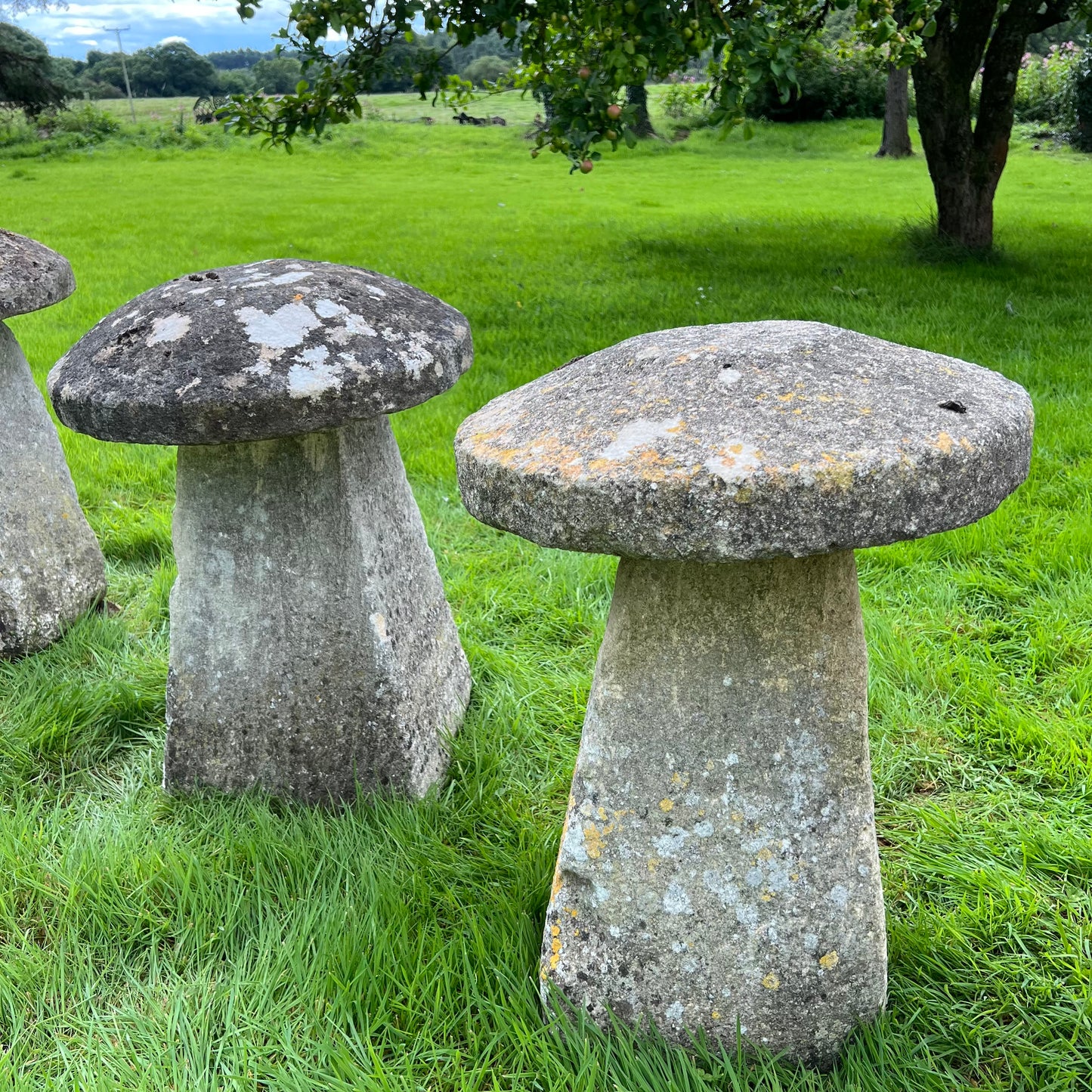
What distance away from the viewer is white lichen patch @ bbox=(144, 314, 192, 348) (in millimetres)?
2525

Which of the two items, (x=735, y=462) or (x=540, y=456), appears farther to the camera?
(x=540, y=456)

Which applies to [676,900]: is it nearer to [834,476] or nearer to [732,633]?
[732,633]

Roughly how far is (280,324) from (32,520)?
2.02m

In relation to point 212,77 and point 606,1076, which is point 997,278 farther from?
point 212,77

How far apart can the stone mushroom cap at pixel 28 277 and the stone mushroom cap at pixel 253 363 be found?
943mm

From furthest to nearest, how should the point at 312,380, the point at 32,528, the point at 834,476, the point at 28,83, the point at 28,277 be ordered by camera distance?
the point at 28,83 < the point at 32,528 < the point at 28,277 < the point at 312,380 < the point at 834,476

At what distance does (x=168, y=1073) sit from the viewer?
211 centimetres

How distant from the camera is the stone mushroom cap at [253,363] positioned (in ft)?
7.81

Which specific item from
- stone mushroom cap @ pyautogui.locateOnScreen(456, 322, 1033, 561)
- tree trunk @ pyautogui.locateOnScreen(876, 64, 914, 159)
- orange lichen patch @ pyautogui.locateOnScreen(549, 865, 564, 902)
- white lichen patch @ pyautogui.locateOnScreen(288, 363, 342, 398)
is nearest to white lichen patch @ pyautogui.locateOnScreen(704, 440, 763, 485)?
stone mushroom cap @ pyautogui.locateOnScreen(456, 322, 1033, 561)

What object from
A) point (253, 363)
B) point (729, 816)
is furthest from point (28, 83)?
point (729, 816)

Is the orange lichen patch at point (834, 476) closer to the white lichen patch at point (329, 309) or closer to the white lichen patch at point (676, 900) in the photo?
the white lichen patch at point (676, 900)

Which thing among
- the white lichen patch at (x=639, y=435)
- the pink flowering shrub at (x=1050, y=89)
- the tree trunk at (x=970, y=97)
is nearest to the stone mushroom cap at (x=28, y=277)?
the white lichen patch at (x=639, y=435)

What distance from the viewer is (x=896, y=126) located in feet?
73.5

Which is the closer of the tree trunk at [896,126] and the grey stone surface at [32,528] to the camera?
the grey stone surface at [32,528]
